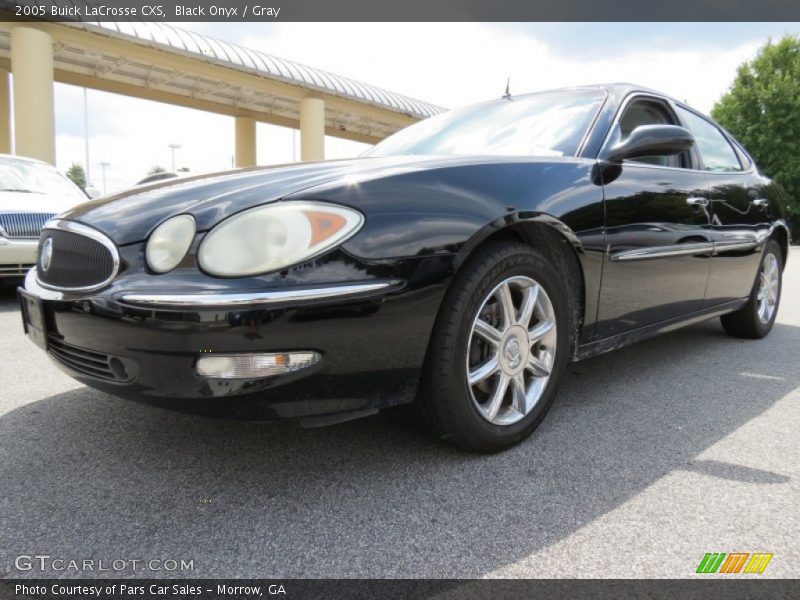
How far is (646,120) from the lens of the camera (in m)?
3.14

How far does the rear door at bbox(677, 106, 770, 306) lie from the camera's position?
3266mm

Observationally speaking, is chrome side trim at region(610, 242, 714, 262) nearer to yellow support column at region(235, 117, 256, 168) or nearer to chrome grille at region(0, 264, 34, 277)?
chrome grille at region(0, 264, 34, 277)

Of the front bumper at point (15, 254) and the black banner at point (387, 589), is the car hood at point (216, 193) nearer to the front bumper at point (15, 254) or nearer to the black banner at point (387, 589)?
the black banner at point (387, 589)

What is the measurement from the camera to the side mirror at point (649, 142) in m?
2.49

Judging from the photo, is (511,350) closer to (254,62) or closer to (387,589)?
(387,589)

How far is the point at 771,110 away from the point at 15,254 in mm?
33807

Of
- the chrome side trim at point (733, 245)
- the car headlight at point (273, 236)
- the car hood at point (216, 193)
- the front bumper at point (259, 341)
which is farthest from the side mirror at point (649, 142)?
the car headlight at point (273, 236)

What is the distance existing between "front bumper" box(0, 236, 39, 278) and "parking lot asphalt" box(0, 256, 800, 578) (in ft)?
8.77

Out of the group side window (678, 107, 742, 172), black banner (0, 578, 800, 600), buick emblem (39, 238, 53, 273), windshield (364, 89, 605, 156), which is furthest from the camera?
side window (678, 107, 742, 172)

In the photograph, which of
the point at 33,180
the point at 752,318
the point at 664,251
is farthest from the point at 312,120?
the point at 664,251

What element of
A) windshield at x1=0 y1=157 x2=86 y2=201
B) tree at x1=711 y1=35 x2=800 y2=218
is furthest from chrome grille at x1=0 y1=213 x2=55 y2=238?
tree at x1=711 y1=35 x2=800 y2=218

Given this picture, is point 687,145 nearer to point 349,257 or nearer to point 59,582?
point 349,257

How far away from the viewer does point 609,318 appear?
2527 millimetres

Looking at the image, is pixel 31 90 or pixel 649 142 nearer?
pixel 649 142
